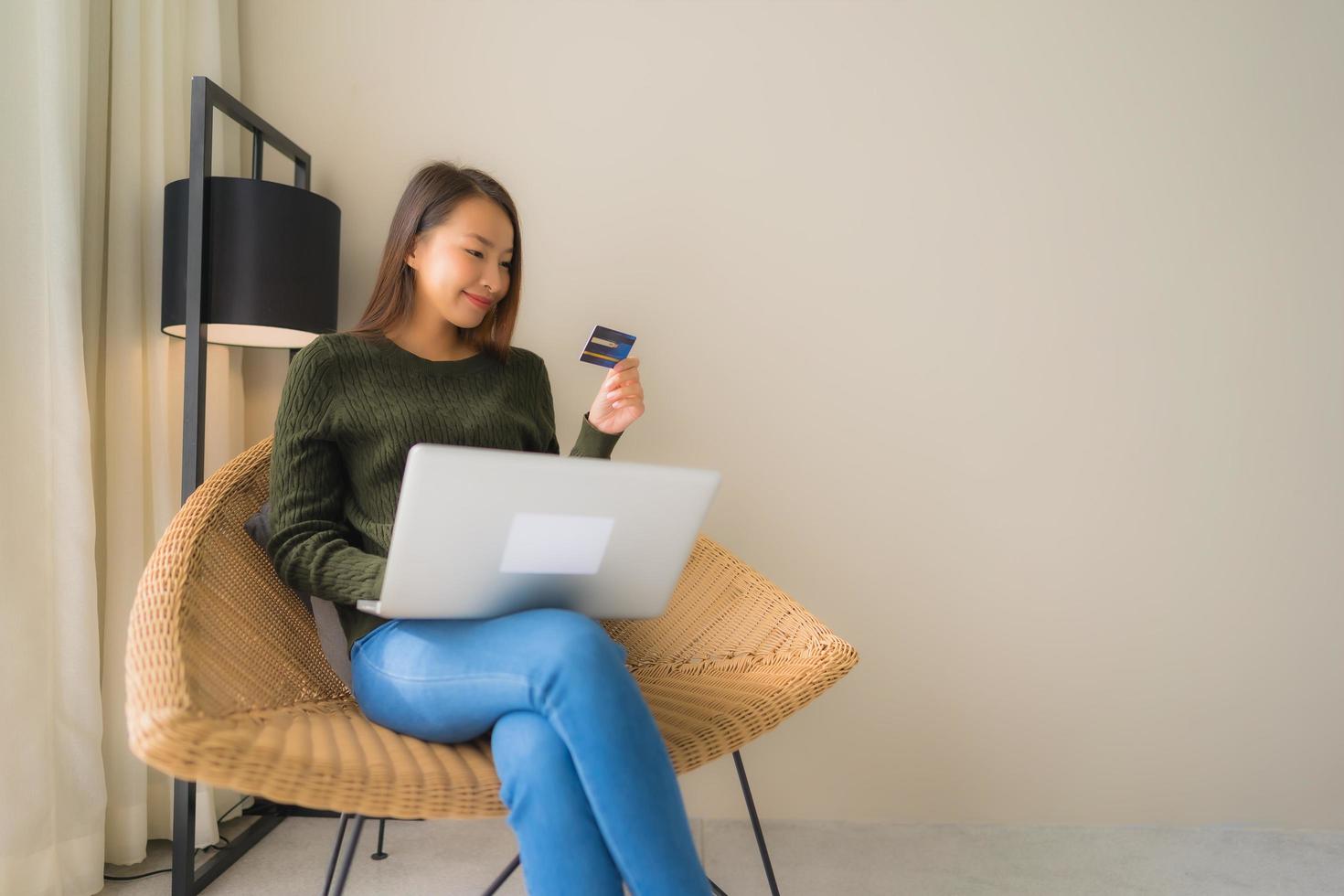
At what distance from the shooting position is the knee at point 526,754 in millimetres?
948

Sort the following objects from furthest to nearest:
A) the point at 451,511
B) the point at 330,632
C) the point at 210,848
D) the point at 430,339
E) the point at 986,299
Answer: the point at 986,299 < the point at 210,848 < the point at 430,339 < the point at 330,632 < the point at 451,511

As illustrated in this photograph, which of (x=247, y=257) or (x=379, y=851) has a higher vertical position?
(x=247, y=257)

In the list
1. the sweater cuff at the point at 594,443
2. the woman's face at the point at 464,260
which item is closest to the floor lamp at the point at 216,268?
the woman's face at the point at 464,260

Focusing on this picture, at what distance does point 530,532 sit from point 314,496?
43 centimetres

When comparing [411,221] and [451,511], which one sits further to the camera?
[411,221]

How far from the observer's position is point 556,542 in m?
1.01

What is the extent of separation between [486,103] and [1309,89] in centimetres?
168

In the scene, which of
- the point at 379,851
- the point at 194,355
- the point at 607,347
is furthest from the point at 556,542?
the point at 379,851

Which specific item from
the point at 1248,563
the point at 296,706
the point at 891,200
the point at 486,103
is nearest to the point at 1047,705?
the point at 1248,563

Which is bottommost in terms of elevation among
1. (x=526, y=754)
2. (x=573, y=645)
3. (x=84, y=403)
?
(x=526, y=754)

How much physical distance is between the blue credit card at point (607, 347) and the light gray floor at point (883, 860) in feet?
3.14

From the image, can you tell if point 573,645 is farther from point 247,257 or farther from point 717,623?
point 247,257

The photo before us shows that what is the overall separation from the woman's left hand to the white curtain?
790 mm

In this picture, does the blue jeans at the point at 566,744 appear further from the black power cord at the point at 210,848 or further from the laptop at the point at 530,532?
the black power cord at the point at 210,848
